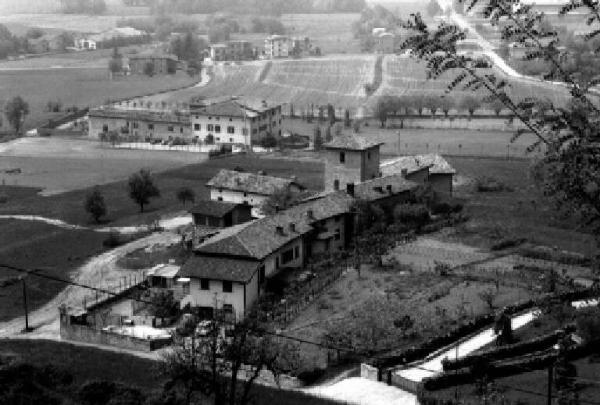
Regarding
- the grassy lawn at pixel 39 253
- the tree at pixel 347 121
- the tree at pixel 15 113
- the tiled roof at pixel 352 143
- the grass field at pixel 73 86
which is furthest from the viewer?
the grass field at pixel 73 86

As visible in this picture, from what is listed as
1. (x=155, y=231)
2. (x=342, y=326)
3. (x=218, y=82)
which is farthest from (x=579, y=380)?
(x=218, y=82)

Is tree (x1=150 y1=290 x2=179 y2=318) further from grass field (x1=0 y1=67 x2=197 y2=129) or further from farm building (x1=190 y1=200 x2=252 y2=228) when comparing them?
grass field (x1=0 y1=67 x2=197 y2=129)

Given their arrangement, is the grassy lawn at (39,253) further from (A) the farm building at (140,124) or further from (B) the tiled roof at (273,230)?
(A) the farm building at (140,124)

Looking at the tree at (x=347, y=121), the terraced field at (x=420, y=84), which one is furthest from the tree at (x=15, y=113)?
the terraced field at (x=420, y=84)

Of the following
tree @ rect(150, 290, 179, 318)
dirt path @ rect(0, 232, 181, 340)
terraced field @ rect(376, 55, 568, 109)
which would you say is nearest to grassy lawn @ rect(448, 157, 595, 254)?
dirt path @ rect(0, 232, 181, 340)

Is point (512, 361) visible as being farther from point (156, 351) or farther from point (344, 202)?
point (344, 202)

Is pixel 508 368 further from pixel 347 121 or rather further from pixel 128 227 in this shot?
pixel 347 121
